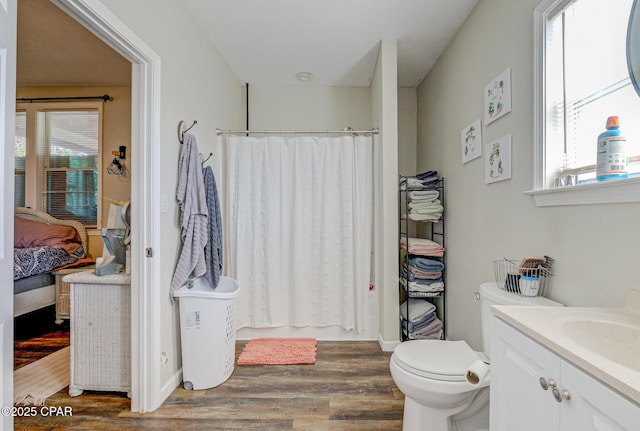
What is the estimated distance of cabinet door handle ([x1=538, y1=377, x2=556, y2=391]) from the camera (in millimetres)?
713

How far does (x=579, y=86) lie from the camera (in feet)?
4.00

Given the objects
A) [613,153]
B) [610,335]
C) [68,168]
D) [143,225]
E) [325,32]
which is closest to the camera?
[610,335]

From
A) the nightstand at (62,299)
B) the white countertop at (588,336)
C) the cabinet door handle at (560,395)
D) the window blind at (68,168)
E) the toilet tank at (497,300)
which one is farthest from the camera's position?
the window blind at (68,168)

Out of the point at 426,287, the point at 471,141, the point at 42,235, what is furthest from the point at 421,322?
the point at 42,235

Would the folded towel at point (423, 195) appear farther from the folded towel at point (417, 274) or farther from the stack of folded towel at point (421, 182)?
the folded towel at point (417, 274)

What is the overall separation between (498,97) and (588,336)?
52.1 inches

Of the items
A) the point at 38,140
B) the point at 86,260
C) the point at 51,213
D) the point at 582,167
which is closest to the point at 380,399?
the point at 582,167

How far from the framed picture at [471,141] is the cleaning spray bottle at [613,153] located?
0.89 meters

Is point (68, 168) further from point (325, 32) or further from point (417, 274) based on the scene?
point (417, 274)

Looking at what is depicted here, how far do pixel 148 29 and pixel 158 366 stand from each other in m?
1.91

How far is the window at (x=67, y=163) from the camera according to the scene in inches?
133

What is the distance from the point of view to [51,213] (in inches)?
134

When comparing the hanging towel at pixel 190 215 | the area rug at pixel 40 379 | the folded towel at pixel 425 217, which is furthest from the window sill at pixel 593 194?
the area rug at pixel 40 379

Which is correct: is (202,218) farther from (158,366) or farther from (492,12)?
(492,12)
